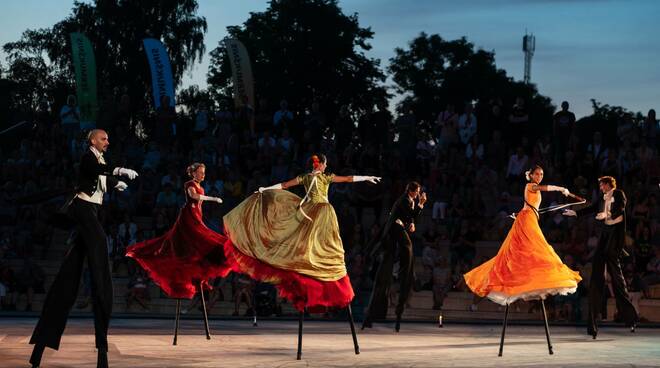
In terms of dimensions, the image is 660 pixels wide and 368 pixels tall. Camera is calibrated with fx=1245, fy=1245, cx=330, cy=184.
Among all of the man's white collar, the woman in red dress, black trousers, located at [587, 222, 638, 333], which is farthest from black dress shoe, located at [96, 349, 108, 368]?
black trousers, located at [587, 222, 638, 333]

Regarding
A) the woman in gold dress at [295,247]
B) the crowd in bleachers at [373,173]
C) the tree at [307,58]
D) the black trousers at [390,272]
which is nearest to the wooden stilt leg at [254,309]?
the black trousers at [390,272]

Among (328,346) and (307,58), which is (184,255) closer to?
(328,346)

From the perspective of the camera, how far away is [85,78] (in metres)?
34.3

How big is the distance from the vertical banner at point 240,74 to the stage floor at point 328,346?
14.1 m

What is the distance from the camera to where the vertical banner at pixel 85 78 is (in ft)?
108

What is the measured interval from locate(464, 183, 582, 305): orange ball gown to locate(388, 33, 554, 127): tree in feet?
176

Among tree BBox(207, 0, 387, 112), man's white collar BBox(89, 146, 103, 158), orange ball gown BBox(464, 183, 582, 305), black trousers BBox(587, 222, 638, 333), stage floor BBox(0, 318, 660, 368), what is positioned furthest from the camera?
tree BBox(207, 0, 387, 112)

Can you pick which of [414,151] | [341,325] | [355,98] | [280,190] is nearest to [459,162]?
[414,151]

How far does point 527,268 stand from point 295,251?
10.0ft

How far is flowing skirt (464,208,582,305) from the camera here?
14844 mm

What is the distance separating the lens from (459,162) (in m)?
27.5

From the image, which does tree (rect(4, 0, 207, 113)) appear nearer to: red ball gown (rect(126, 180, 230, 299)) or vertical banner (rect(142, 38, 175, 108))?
vertical banner (rect(142, 38, 175, 108))

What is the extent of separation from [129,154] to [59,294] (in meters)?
17.8

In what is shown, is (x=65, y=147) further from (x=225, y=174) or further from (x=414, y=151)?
(x=414, y=151)
